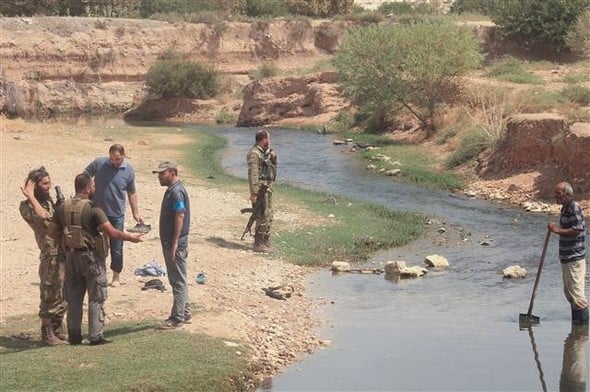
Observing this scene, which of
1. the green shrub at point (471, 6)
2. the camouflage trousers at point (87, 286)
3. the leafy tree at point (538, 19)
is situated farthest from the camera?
the green shrub at point (471, 6)

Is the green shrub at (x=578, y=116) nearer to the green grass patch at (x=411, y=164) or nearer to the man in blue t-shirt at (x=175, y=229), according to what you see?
the green grass patch at (x=411, y=164)

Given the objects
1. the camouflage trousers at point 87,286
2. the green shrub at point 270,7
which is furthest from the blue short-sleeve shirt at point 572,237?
the green shrub at point 270,7

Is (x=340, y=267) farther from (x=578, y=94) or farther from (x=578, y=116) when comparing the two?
(x=578, y=94)

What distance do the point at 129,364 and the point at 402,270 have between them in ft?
21.5

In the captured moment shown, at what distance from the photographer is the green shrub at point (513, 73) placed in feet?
123

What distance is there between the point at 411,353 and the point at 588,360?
198 centimetres

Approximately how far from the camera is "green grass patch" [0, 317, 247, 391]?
864 cm

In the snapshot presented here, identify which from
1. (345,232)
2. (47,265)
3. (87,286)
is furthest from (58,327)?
(345,232)

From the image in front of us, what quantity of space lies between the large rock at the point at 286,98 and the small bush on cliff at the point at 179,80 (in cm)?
509

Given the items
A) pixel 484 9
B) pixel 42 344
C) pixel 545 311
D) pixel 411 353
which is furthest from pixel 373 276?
pixel 484 9

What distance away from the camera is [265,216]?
48.2 ft

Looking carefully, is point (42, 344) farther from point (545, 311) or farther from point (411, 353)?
point (545, 311)

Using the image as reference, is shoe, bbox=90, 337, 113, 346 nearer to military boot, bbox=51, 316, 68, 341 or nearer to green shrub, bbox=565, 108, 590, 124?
military boot, bbox=51, 316, 68, 341

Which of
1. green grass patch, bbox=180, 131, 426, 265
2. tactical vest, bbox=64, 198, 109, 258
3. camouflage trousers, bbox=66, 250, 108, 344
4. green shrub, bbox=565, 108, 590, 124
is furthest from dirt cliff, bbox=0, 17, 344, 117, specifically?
tactical vest, bbox=64, 198, 109, 258
